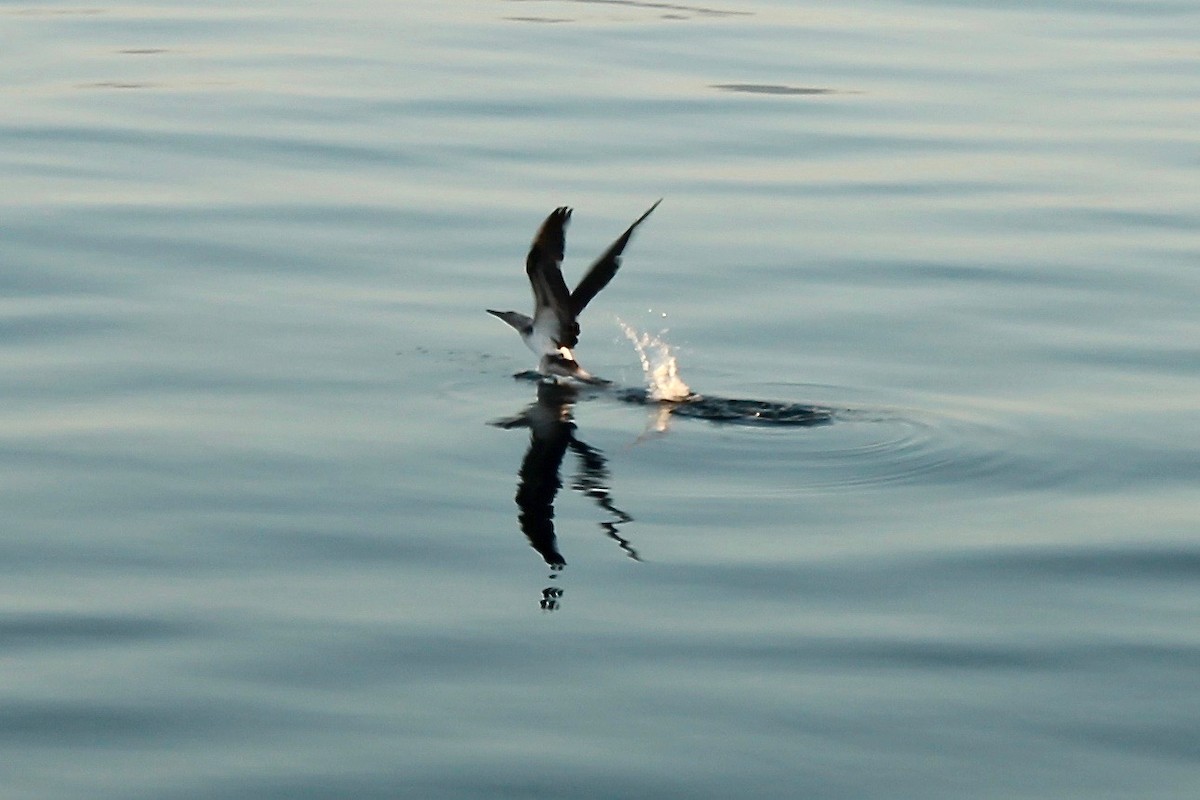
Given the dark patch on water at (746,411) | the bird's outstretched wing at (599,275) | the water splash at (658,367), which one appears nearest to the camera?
the dark patch on water at (746,411)

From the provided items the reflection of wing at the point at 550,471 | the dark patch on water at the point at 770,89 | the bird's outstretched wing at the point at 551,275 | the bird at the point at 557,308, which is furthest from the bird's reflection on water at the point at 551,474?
the dark patch on water at the point at 770,89

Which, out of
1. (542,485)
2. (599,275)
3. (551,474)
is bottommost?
(542,485)

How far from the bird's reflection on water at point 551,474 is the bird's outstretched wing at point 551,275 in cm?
37

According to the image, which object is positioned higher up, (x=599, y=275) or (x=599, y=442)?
(x=599, y=275)

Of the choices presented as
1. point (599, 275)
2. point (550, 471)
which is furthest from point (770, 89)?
point (550, 471)

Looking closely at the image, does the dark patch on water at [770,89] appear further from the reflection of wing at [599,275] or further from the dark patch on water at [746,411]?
the dark patch on water at [746,411]

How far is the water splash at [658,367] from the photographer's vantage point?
11938mm

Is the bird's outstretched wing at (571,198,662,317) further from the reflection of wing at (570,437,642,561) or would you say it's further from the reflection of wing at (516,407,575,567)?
the reflection of wing at (570,437,642,561)

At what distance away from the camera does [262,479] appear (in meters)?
10.0

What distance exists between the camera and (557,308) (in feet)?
41.2

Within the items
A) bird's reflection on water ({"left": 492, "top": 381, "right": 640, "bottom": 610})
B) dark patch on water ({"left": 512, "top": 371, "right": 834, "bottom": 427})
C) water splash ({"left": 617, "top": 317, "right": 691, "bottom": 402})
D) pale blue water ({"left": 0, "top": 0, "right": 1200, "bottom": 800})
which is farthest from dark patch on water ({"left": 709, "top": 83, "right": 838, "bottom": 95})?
dark patch on water ({"left": 512, "top": 371, "right": 834, "bottom": 427})

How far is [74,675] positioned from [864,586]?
9.87ft

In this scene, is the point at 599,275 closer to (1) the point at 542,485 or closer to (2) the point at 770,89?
(1) the point at 542,485

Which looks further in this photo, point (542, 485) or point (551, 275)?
point (551, 275)
